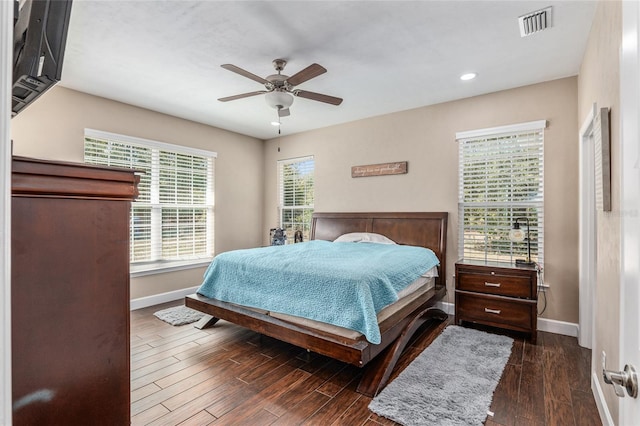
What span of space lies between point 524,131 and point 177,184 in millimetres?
4661

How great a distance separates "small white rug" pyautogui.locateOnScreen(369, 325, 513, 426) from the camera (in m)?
1.96

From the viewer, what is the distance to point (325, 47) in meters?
2.77

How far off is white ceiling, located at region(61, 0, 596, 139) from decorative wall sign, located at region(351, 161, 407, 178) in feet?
2.97

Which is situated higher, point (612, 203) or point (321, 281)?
point (612, 203)

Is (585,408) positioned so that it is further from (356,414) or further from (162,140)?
(162,140)

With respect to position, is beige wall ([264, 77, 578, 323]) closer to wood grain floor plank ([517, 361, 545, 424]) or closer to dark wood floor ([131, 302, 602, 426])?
dark wood floor ([131, 302, 602, 426])

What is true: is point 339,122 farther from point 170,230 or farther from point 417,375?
point 417,375

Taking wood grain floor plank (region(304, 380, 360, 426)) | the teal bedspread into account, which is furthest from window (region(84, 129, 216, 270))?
wood grain floor plank (region(304, 380, 360, 426))

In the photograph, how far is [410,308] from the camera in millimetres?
2920

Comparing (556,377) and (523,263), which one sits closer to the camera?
(556,377)

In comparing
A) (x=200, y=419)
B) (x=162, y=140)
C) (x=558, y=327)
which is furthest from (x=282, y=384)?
(x=162, y=140)

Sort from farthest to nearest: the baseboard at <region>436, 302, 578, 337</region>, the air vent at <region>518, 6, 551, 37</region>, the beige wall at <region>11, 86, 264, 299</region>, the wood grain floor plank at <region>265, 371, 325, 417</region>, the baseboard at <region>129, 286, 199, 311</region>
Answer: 1. the baseboard at <region>129, 286, 199, 311</region>
2. the beige wall at <region>11, 86, 264, 299</region>
3. the baseboard at <region>436, 302, 578, 337</region>
4. the air vent at <region>518, 6, 551, 37</region>
5. the wood grain floor plank at <region>265, 371, 325, 417</region>

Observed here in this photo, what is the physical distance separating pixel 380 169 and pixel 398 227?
91 centimetres

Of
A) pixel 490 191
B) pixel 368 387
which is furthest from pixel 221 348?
pixel 490 191
